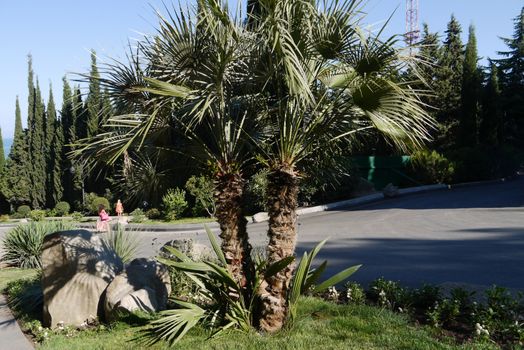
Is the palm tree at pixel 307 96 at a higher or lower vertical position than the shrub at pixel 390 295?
higher

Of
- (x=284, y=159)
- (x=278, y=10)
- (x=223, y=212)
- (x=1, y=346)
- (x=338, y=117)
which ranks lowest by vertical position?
(x=1, y=346)

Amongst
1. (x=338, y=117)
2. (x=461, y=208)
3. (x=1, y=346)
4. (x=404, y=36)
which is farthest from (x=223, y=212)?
(x=461, y=208)

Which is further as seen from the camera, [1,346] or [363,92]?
[1,346]

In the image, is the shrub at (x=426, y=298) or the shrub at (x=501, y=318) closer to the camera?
the shrub at (x=501, y=318)

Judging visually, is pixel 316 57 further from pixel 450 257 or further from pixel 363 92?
pixel 450 257

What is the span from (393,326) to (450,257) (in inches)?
190

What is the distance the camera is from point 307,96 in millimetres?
4969

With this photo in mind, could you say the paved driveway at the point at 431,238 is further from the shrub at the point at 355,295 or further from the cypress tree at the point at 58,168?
the cypress tree at the point at 58,168

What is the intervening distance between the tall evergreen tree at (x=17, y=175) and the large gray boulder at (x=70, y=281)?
32.9 m

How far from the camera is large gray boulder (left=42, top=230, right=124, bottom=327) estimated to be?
269 inches

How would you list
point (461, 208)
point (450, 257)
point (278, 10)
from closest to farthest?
point (278, 10) < point (450, 257) < point (461, 208)

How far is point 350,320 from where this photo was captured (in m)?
5.62

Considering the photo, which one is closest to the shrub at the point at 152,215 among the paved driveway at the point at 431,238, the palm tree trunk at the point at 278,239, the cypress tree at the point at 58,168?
the paved driveway at the point at 431,238

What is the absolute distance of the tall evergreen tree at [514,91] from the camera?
3856 cm
